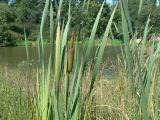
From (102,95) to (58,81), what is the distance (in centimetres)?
146

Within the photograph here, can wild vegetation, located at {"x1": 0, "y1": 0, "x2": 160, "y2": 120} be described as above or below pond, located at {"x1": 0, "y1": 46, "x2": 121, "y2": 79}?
above

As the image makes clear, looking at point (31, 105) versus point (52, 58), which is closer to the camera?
point (52, 58)

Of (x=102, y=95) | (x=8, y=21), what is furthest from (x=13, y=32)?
(x=102, y=95)

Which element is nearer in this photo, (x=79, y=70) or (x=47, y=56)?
(x=79, y=70)

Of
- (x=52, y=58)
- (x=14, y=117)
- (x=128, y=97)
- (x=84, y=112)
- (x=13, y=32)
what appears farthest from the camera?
(x=13, y=32)

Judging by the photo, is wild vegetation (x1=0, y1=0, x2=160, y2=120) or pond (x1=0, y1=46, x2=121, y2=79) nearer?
wild vegetation (x1=0, y1=0, x2=160, y2=120)

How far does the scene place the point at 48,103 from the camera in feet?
5.87

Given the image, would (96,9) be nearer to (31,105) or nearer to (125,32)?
(31,105)

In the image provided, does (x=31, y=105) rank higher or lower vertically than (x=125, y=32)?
lower

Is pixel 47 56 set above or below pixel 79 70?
below

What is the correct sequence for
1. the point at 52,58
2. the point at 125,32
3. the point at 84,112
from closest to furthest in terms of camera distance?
the point at 125,32
the point at 52,58
the point at 84,112

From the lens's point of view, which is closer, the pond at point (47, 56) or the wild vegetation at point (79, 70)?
the wild vegetation at point (79, 70)

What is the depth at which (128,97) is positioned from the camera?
7.01 ft

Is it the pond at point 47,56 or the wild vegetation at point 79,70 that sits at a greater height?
the wild vegetation at point 79,70
